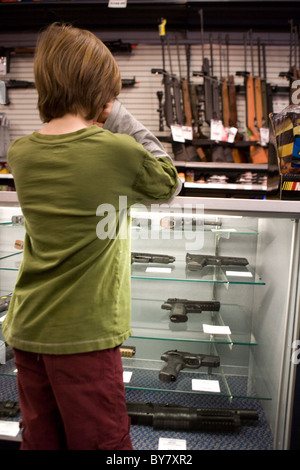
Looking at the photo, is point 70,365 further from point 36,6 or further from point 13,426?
point 36,6

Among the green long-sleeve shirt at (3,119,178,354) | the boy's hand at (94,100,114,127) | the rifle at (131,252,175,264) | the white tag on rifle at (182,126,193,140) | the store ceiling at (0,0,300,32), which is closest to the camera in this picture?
the green long-sleeve shirt at (3,119,178,354)

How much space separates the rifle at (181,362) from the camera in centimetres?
159

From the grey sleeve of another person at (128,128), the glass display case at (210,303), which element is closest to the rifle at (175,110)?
the glass display case at (210,303)

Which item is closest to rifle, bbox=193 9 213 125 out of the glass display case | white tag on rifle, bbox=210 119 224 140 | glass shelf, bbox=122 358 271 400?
white tag on rifle, bbox=210 119 224 140

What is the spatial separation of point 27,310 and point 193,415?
1.10m

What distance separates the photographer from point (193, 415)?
1.55 metres

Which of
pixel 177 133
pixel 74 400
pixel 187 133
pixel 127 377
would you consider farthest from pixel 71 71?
pixel 187 133

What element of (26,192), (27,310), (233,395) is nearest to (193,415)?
(233,395)

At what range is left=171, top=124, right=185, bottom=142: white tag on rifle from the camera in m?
4.11

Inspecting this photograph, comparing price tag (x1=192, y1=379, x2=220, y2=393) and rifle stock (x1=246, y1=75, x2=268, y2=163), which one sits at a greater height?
rifle stock (x1=246, y1=75, x2=268, y2=163)

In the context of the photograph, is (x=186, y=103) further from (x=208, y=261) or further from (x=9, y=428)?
(x=9, y=428)

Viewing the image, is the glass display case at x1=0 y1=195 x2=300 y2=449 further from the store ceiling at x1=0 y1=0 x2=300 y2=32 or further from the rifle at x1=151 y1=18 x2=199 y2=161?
the store ceiling at x1=0 y1=0 x2=300 y2=32

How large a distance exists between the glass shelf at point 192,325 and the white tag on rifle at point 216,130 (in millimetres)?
2883

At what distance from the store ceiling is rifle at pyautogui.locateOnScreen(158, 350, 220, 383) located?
4015mm
